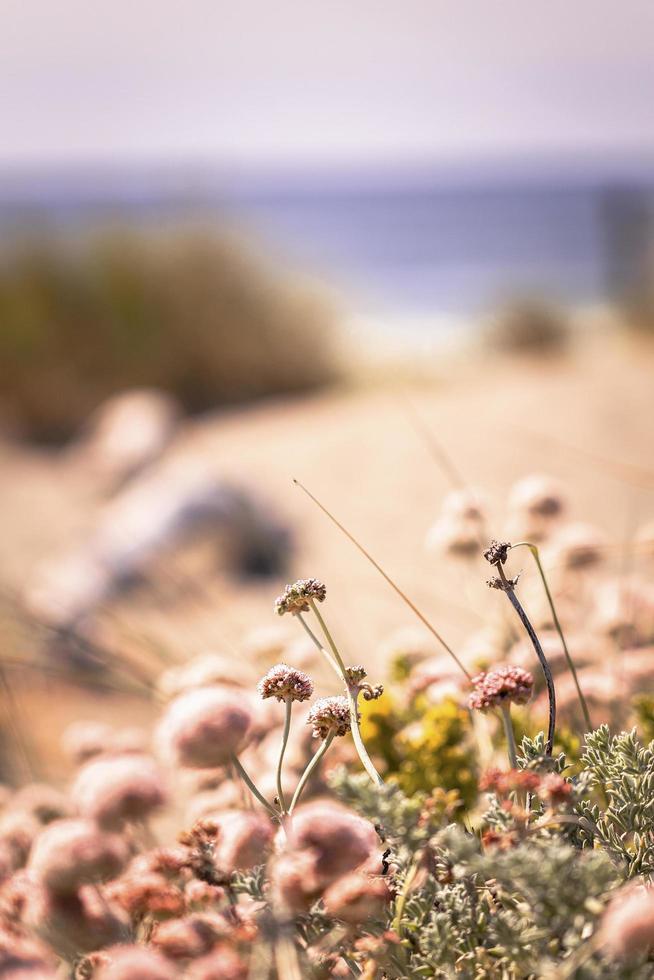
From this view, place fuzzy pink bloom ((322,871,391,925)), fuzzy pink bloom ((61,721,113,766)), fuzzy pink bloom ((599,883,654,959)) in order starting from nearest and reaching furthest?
fuzzy pink bloom ((599,883,654,959)) < fuzzy pink bloom ((322,871,391,925)) < fuzzy pink bloom ((61,721,113,766))

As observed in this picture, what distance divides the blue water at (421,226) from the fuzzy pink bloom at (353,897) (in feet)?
21.3

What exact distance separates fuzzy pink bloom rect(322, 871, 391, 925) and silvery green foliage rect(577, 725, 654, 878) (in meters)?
0.21

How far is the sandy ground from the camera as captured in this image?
105 inches

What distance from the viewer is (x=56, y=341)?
20.5 feet

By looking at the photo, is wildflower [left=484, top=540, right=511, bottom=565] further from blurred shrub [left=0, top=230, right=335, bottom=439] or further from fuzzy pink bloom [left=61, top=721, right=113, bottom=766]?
blurred shrub [left=0, top=230, right=335, bottom=439]

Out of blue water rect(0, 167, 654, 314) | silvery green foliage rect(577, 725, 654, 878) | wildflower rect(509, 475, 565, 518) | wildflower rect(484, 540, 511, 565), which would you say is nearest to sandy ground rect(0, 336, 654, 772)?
wildflower rect(509, 475, 565, 518)

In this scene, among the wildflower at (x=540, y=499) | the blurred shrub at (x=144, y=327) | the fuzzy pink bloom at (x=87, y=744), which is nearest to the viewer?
the fuzzy pink bloom at (x=87, y=744)

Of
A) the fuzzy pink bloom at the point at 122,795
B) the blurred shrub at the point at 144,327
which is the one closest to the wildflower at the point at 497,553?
the fuzzy pink bloom at the point at 122,795

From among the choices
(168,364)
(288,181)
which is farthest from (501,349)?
(288,181)

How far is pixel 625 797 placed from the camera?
782mm

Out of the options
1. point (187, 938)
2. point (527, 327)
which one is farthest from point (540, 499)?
point (527, 327)

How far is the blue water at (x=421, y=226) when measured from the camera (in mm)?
7133

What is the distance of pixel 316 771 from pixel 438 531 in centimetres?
44

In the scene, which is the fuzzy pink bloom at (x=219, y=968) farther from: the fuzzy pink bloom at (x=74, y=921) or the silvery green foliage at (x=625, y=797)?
the silvery green foliage at (x=625, y=797)
